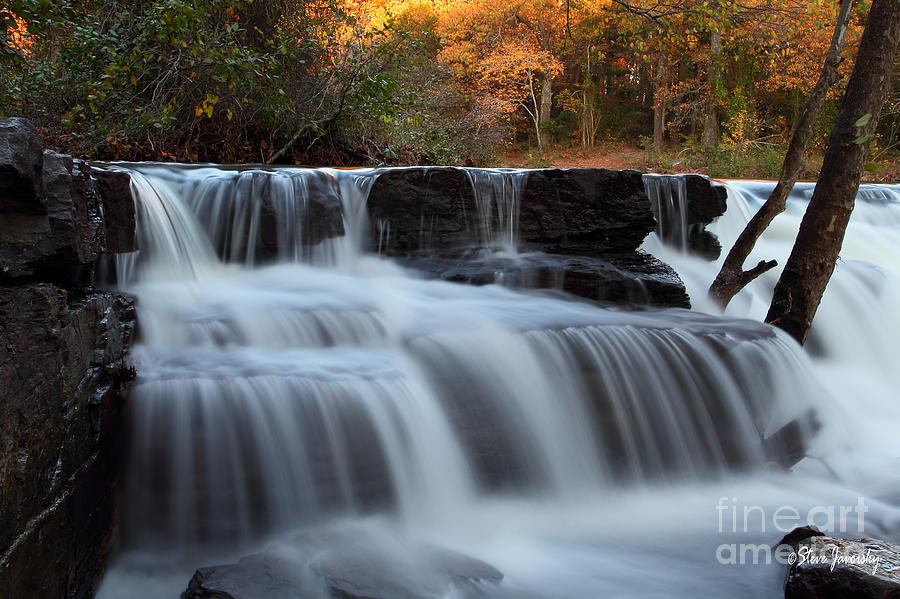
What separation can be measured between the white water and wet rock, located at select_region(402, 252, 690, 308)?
0.27 metres

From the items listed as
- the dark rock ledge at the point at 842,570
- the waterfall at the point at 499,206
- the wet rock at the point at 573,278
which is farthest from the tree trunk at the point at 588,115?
the dark rock ledge at the point at 842,570

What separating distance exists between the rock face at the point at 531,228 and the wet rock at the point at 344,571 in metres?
3.25

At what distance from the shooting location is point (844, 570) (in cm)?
258

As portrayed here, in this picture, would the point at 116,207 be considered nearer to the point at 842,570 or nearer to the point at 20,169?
the point at 20,169

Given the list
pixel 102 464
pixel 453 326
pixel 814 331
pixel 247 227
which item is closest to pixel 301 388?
pixel 102 464

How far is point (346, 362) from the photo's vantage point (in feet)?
13.6

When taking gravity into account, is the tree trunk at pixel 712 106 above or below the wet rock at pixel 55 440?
above

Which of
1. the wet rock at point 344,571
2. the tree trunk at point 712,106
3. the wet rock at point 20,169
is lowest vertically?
the wet rock at point 344,571

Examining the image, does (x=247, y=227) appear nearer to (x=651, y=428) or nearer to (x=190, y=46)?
(x=190, y=46)

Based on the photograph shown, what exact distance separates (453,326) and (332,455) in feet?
5.48

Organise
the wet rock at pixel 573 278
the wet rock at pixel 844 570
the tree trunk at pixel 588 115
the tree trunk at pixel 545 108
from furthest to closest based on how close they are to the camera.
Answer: the tree trunk at pixel 588 115
the tree trunk at pixel 545 108
the wet rock at pixel 573 278
the wet rock at pixel 844 570

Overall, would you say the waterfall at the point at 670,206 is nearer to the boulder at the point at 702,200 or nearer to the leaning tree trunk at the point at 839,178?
the boulder at the point at 702,200

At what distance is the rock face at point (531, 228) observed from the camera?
6.15 metres

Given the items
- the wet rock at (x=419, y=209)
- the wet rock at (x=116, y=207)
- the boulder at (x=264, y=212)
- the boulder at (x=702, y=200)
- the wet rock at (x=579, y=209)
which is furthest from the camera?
the boulder at (x=702, y=200)
